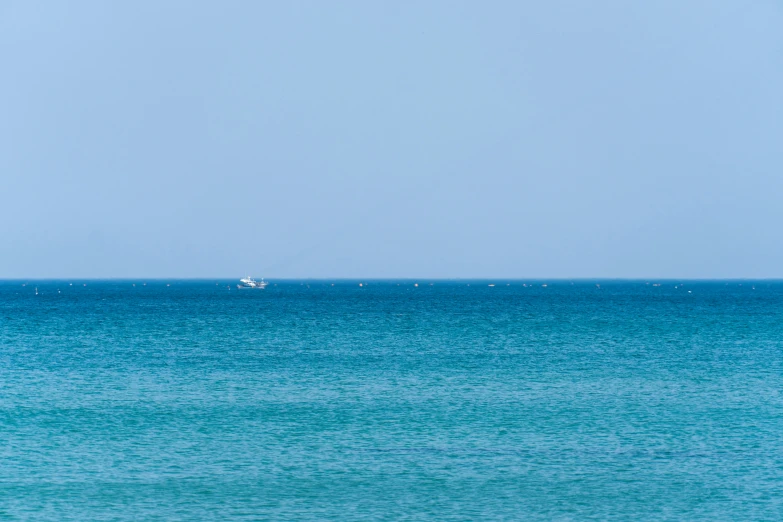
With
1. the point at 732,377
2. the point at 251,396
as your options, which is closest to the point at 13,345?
the point at 251,396

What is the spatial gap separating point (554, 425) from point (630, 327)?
7031 cm

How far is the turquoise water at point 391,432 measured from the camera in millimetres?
31078

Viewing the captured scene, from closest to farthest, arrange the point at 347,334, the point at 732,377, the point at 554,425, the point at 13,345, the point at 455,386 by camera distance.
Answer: the point at 554,425 < the point at 455,386 < the point at 732,377 < the point at 13,345 < the point at 347,334

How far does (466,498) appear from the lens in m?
31.4

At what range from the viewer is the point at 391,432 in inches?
1636

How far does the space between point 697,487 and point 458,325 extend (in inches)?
3224

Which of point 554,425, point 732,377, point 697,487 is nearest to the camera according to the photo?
point 697,487

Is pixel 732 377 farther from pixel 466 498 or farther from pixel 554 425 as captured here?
pixel 466 498

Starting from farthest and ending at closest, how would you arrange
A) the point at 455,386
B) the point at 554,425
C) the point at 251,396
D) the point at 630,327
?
the point at 630,327
the point at 455,386
the point at 251,396
the point at 554,425

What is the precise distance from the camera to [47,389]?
5472 centimetres

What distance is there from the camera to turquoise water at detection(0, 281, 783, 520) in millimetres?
31078

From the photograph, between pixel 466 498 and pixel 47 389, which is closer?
pixel 466 498

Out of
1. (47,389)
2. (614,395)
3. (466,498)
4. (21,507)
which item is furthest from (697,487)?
(47,389)

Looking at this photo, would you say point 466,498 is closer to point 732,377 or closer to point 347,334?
point 732,377
